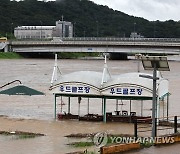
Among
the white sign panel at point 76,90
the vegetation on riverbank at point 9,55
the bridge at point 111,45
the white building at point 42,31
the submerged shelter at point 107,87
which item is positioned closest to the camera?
the submerged shelter at point 107,87

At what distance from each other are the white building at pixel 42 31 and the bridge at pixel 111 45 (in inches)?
2402

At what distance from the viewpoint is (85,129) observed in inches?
850

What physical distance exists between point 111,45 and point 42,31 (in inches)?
3364

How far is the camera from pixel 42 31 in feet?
591

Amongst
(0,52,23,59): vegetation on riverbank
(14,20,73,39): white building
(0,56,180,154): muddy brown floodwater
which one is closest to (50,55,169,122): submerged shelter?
(0,56,180,154): muddy brown floodwater

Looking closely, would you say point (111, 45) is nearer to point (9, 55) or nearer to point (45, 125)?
point (9, 55)

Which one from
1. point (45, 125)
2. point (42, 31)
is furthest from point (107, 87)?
Result: point (42, 31)

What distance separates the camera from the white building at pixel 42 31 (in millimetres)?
171625

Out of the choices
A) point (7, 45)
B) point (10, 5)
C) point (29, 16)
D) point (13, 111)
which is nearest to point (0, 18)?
point (10, 5)

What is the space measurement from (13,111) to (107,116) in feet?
21.8

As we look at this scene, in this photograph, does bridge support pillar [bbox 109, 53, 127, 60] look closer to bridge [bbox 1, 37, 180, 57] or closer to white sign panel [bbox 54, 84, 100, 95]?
bridge [bbox 1, 37, 180, 57]

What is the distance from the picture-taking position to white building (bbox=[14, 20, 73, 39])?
172 m

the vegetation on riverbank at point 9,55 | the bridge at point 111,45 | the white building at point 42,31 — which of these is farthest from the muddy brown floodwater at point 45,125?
the white building at point 42,31

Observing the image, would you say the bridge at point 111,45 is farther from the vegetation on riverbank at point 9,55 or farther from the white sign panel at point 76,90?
the white sign panel at point 76,90
